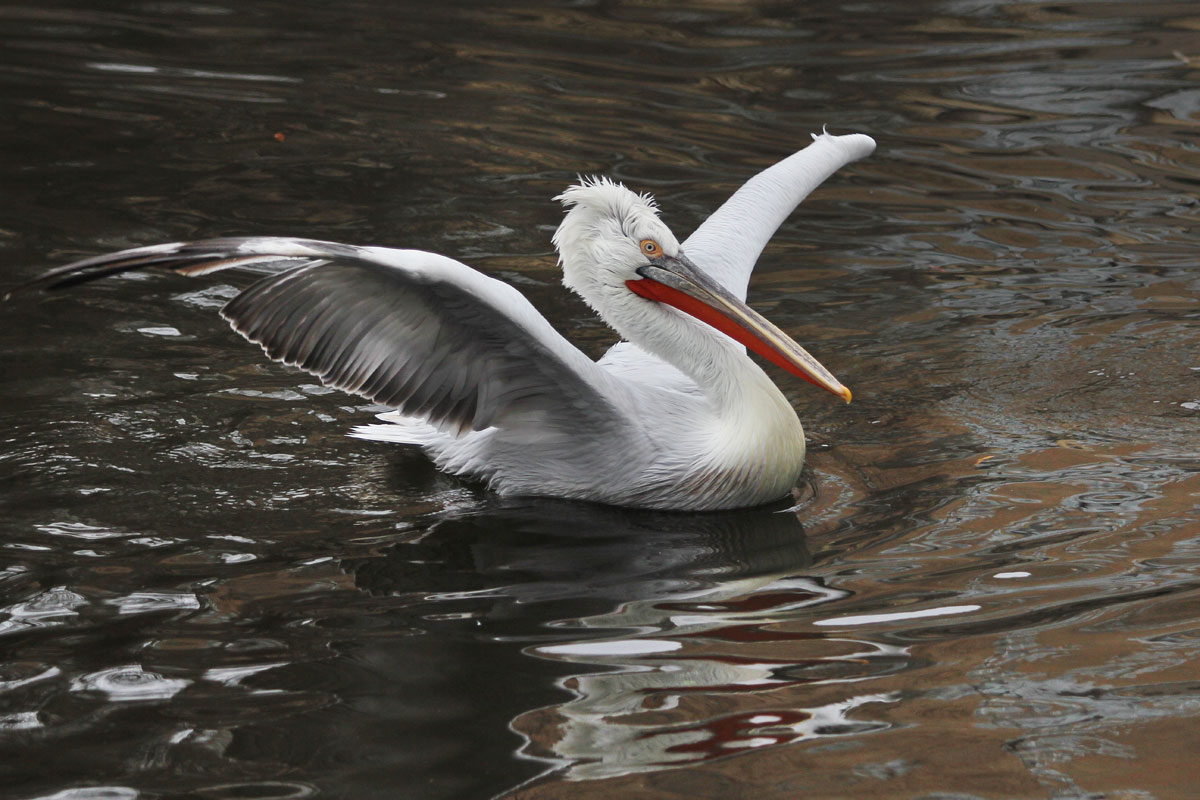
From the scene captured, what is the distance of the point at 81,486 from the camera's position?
379 cm

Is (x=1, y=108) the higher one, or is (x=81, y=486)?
(x=1, y=108)

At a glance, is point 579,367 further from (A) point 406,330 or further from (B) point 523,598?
(B) point 523,598

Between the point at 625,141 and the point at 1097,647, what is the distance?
189 inches

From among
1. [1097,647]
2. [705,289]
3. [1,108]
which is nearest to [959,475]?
[705,289]

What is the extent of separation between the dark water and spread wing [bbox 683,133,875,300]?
296 mm

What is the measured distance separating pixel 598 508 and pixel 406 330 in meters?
0.68

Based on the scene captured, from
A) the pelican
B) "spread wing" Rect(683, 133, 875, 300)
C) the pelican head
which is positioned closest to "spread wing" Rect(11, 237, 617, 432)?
the pelican

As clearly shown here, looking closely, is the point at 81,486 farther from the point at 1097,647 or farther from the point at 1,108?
the point at 1,108

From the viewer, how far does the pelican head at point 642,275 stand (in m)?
3.91

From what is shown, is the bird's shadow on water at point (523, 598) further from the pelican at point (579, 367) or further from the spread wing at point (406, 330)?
the spread wing at point (406, 330)

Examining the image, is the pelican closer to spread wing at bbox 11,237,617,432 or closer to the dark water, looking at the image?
spread wing at bbox 11,237,617,432

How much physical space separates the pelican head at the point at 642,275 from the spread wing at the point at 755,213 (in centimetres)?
76

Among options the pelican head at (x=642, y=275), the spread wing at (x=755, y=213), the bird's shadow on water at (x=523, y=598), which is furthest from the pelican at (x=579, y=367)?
the spread wing at (x=755, y=213)

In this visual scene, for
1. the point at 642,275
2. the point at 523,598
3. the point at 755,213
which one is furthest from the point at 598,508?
the point at 755,213
